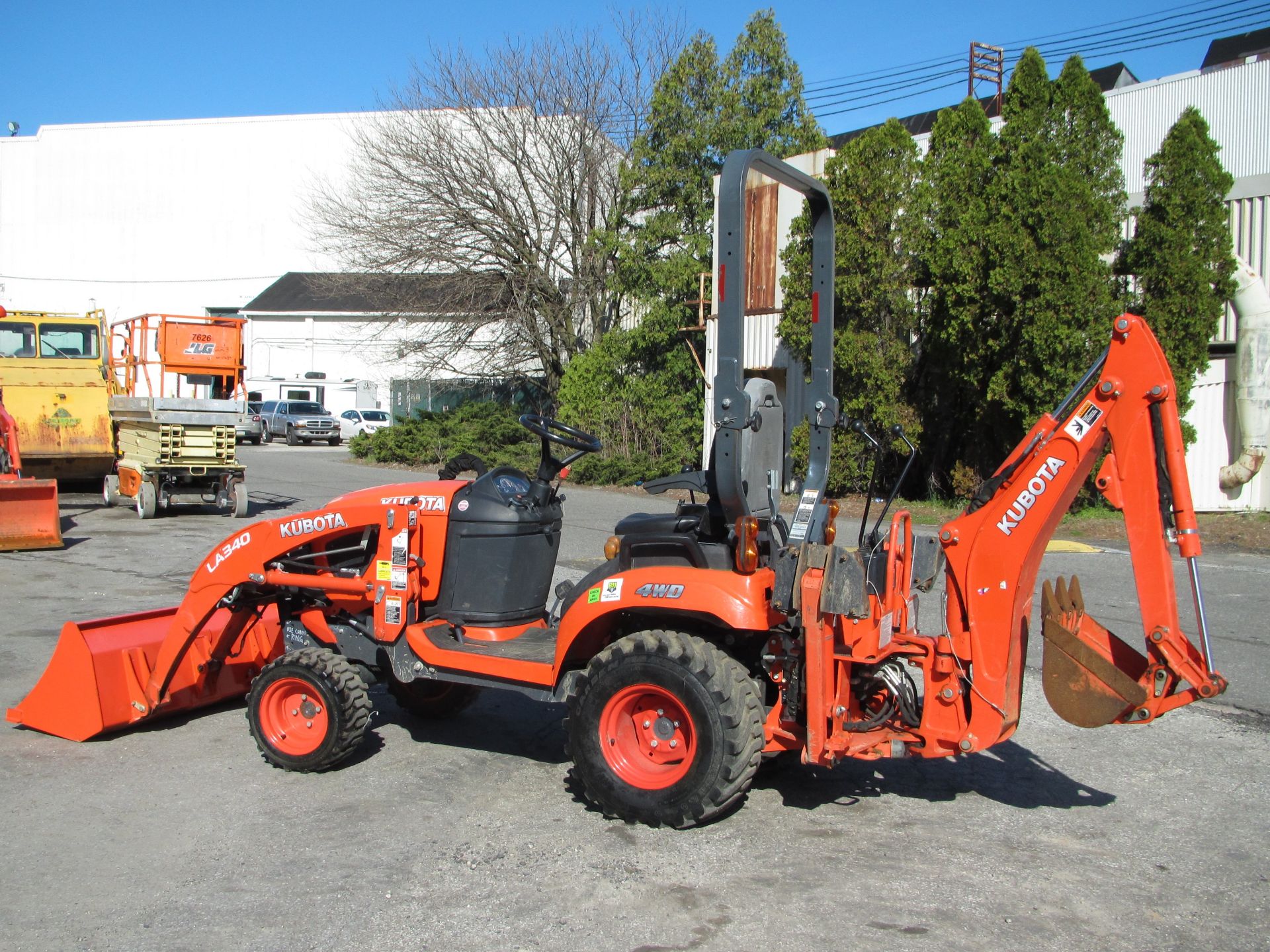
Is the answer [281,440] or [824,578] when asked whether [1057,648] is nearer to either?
[824,578]

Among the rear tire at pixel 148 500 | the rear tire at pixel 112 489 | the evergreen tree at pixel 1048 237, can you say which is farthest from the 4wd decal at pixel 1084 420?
the rear tire at pixel 112 489

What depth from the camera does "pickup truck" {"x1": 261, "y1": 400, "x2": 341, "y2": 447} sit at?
132 ft

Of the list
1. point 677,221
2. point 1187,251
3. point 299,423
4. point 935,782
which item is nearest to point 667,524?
point 935,782

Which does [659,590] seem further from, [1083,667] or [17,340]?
[17,340]

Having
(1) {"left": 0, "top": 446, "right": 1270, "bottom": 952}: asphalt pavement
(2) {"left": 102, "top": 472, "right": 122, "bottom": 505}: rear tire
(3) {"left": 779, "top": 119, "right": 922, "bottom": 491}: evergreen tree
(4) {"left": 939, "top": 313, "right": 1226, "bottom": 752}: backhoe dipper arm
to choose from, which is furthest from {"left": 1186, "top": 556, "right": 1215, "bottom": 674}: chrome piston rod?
(2) {"left": 102, "top": 472, "right": 122, "bottom": 505}: rear tire

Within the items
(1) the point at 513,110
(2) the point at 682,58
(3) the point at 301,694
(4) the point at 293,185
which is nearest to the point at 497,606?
(3) the point at 301,694

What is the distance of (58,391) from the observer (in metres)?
17.1

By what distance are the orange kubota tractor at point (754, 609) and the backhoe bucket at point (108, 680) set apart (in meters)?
0.81

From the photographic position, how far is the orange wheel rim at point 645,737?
14.8 feet

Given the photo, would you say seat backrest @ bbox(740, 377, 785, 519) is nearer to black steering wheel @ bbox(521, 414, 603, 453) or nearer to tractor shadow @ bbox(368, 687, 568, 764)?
black steering wheel @ bbox(521, 414, 603, 453)

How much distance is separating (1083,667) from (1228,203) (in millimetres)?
14301

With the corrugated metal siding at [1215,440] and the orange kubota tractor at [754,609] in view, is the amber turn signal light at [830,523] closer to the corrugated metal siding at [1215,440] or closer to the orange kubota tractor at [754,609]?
the orange kubota tractor at [754,609]

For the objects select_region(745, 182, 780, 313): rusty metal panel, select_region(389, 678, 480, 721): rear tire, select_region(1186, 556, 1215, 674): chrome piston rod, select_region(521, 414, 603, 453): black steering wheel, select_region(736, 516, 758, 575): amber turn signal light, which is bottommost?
select_region(389, 678, 480, 721): rear tire

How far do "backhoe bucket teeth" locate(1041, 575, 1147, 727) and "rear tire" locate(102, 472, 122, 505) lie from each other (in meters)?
16.0
